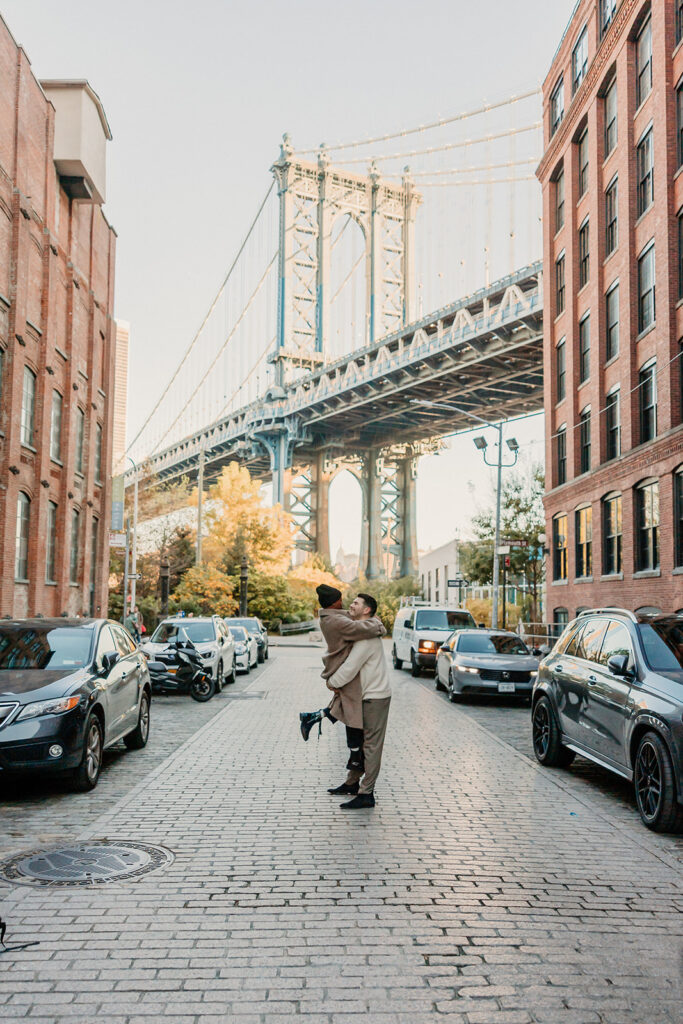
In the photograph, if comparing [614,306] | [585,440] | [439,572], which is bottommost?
[439,572]

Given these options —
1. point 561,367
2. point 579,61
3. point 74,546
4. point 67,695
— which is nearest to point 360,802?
point 67,695

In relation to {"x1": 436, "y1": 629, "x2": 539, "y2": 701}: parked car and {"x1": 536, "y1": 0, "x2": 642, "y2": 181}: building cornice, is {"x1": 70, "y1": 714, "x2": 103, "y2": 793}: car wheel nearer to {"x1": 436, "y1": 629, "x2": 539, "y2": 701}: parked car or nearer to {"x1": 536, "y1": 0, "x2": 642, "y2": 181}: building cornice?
{"x1": 436, "y1": 629, "x2": 539, "y2": 701}: parked car

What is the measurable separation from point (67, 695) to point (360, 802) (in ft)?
8.84

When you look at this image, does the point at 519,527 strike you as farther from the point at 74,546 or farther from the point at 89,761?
the point at 89,761

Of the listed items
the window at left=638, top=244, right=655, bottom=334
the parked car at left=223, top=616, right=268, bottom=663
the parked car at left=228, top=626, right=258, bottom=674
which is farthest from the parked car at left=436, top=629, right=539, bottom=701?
the parked car at left=223, top=616, right=268, bottom=663

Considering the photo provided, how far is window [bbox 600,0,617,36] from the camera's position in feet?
100

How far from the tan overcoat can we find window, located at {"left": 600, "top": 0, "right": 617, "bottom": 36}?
28.5 m

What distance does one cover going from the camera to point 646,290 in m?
27.8

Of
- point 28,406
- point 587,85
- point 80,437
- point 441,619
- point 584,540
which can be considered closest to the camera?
point 441,619

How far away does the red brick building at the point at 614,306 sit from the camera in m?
25.4

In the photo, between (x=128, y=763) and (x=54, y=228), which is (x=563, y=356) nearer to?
(x=54, y=228)

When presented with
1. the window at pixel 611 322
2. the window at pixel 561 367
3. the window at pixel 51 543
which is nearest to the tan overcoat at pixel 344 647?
the window at pixel 51 543

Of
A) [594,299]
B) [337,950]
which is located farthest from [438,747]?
[594,299]

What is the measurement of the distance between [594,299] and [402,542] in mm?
62449
